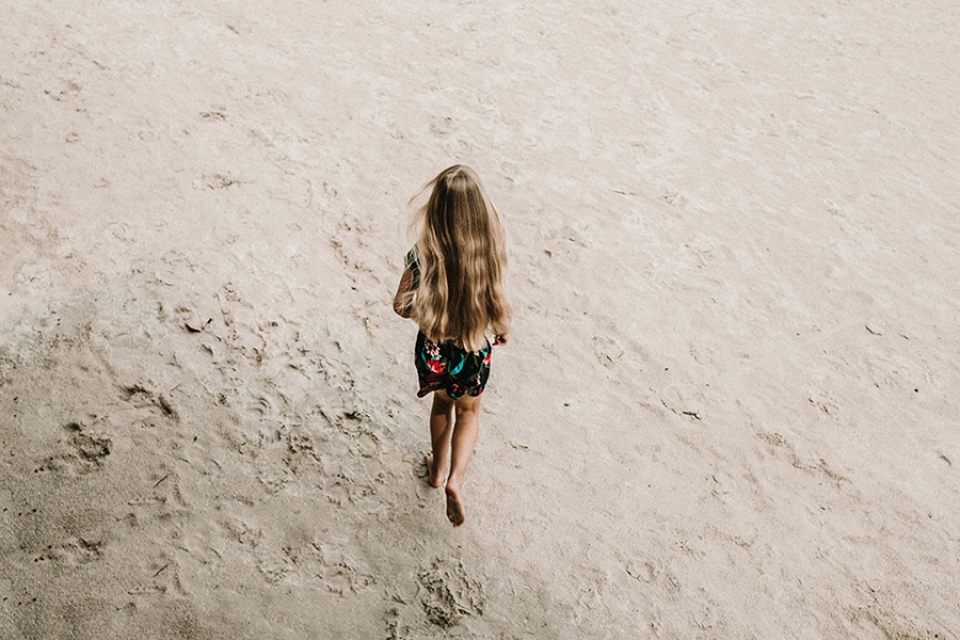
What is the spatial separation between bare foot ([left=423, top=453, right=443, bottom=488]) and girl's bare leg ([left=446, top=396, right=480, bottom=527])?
0.90 ft

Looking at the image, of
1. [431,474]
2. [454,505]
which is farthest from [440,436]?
[454,505]

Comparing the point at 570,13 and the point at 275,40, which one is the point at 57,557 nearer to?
the point at 275,40

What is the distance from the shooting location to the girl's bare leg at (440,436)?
276 centimetres

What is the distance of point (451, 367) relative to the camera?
8.51 feet

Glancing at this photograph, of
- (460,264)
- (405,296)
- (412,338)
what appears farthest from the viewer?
(412,338)

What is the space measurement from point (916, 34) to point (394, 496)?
8043 millimetres

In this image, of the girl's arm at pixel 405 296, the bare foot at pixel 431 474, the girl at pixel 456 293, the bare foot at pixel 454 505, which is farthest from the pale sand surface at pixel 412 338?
the girl's arm at pixel 405 296

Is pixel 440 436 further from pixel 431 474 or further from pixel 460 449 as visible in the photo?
pixel 431 474

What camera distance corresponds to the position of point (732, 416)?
11.8 ft

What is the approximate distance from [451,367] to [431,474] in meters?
0.73

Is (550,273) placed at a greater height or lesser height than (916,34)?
lesser

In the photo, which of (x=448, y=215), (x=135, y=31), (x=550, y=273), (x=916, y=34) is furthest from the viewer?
(x=916, y=34)

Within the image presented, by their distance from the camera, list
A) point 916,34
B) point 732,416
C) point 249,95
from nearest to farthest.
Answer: point 732,416, point 249,95, point 916,34

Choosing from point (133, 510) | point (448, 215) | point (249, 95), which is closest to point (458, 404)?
point (448, 215)
